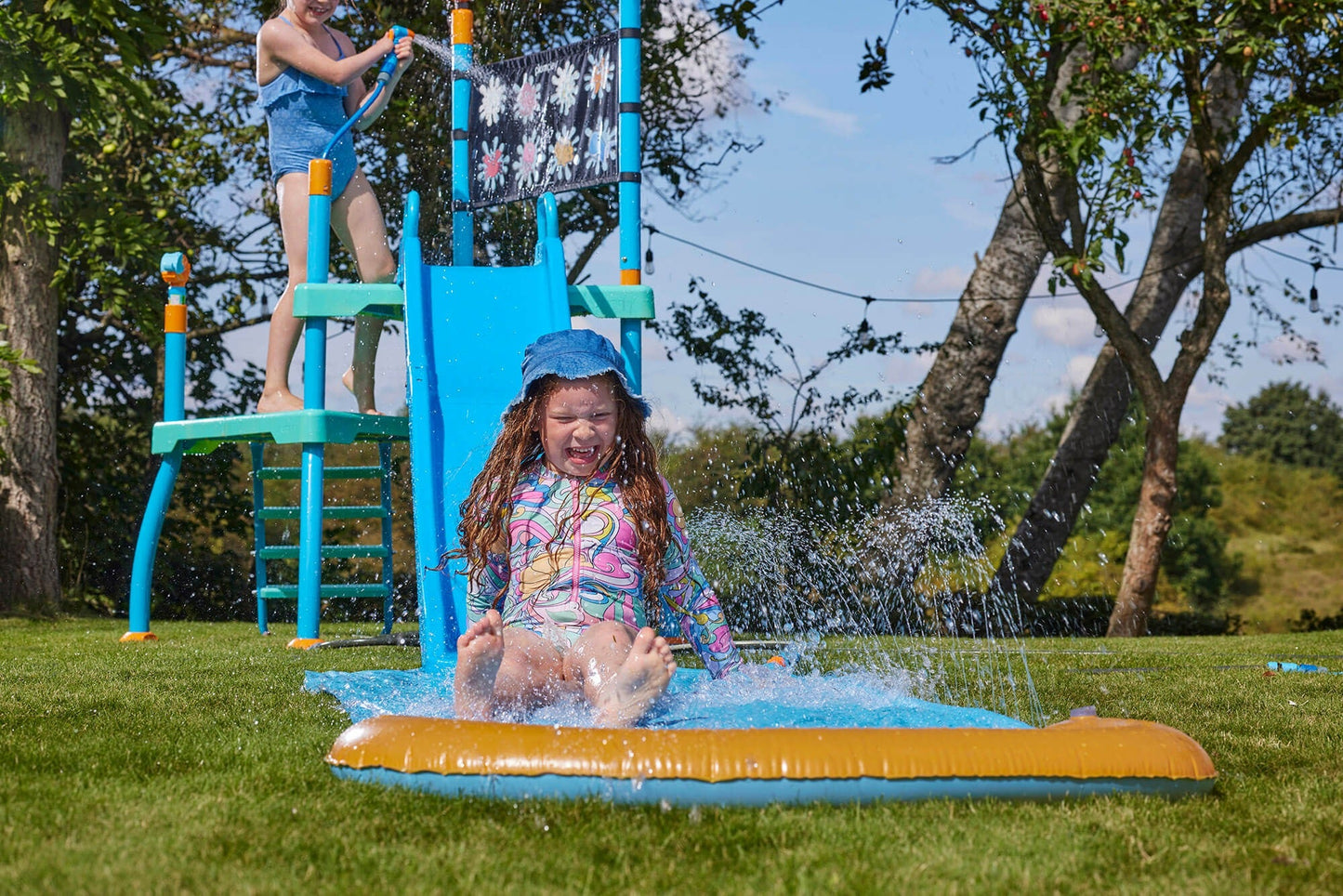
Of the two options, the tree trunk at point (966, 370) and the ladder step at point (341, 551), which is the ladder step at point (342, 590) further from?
the tree trunk at point (966, 370)

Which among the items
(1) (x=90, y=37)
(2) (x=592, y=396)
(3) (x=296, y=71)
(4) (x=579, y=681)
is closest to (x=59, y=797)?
(4) (x=579, y=681)

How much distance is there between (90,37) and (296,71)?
380cm

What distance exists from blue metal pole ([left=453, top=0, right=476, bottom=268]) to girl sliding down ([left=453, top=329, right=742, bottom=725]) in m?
3.29

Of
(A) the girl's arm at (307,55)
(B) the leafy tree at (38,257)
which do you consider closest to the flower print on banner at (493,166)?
(A) the girl's arm at (307,55)

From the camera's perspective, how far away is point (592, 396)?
137 inches

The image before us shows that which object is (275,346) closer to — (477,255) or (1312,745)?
(1312,745)

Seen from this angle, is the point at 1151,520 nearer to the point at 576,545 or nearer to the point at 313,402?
the point at 313,402

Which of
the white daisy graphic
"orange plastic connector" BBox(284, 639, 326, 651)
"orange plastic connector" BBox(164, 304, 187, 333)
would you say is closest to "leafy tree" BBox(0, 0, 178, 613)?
"orange plastic connector" BBox(164, 304, 187, 333)

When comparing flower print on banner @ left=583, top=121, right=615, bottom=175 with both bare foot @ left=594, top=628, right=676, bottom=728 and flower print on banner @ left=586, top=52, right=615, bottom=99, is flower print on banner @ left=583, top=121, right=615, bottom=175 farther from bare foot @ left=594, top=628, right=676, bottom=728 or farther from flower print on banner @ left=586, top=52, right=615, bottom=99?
bare foot @ left=594, top=628, right=676, bottom=728

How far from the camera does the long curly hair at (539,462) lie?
3443mm

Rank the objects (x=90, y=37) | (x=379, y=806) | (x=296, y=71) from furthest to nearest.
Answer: (x=90, y=37) → (x=296, y=71) → (x=379, y=806)

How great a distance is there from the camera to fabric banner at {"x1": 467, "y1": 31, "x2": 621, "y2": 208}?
19.9 ft

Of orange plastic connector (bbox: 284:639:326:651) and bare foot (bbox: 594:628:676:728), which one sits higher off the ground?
bare foot (bbox: 594:628:676:728)

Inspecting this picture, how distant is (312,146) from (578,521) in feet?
11.5
